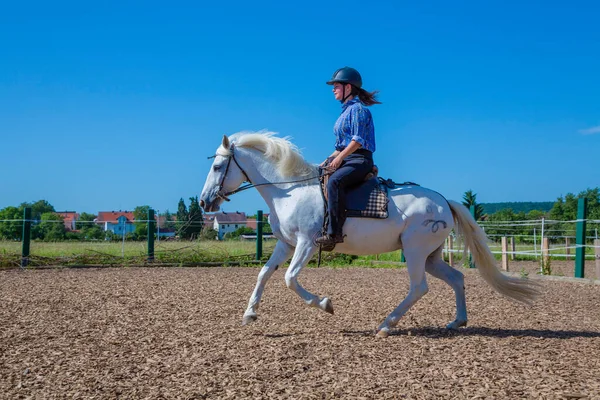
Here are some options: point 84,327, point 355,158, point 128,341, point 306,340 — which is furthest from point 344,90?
point 84,327

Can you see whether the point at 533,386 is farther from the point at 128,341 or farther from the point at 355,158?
the point at 128,341

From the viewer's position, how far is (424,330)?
20.9 ft

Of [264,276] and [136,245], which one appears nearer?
[264,276]

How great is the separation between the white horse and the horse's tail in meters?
0.01

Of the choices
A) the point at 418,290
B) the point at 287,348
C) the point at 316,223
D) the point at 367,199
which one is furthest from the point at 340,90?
the point at 287,348

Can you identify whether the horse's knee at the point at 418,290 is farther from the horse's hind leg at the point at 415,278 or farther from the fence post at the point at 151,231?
the fence post at the point at 151,231

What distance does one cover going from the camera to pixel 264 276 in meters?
6.37

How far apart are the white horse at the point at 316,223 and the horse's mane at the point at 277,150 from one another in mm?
11

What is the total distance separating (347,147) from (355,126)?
0.80 ft

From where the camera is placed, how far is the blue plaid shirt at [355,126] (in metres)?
6.18

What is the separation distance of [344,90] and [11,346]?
4235 mm

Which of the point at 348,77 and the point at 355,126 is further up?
the point at 348,77

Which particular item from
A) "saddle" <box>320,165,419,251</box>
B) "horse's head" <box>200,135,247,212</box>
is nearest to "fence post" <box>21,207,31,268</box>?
"horse's head" <box>200,135,247,212</box>

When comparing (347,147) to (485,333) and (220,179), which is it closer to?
(220,179)
